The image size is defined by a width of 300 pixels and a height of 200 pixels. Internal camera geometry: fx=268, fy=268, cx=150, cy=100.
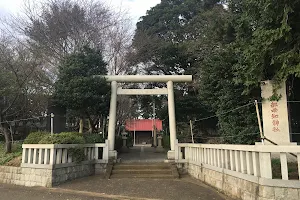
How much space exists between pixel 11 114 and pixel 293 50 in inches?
444

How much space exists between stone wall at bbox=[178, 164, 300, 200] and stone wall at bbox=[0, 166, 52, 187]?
4927 mm

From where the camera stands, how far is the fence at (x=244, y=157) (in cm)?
485

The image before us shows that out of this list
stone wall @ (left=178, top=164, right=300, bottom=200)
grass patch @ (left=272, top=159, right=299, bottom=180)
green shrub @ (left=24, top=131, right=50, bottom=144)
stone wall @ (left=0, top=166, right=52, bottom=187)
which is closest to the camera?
stone wall @ (left=178, top=164, right=300, bottom=200)

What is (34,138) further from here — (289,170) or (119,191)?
(289,170)

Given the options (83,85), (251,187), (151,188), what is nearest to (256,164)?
(251,187)

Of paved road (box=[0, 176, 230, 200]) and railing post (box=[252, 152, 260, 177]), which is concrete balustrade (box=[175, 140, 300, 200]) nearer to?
railing post (box=[252, 152, 260, 177])

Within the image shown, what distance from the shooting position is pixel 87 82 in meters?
11.6

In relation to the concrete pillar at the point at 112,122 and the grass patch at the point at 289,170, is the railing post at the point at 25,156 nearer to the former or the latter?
the concrete pillar at the point at 112,122

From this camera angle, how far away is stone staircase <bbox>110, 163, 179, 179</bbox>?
9.73 meters

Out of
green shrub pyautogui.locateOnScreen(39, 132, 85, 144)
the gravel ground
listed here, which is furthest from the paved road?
green shrub pyautogui.locateOnScreen(39, 132, 85, 144)

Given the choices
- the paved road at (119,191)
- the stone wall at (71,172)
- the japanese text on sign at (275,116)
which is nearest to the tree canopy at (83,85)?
the stone wall at (71,172)

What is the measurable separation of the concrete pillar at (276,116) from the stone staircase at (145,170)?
3.63 m

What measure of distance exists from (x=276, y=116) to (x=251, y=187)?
127 inches

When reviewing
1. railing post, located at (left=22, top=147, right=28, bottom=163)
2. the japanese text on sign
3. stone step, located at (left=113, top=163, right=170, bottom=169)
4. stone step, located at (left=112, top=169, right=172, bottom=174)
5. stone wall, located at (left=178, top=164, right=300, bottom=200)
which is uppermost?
the japanese text on sign
